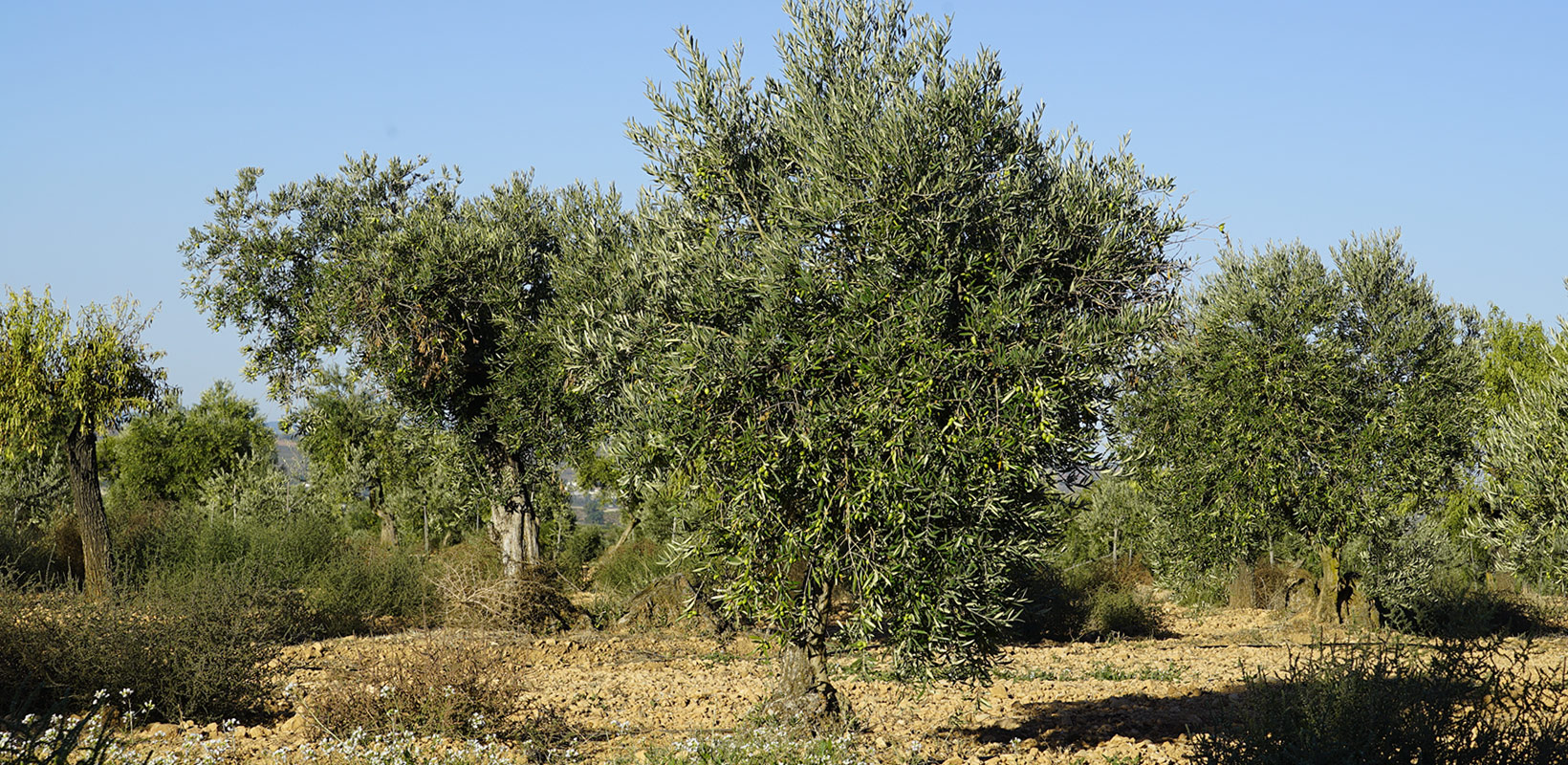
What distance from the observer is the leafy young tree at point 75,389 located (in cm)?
1708

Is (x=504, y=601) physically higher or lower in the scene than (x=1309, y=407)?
lower

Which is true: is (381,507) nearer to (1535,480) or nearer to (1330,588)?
(1330,588)

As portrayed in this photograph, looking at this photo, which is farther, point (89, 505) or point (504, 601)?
point (89, 505)

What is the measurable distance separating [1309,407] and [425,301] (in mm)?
14860

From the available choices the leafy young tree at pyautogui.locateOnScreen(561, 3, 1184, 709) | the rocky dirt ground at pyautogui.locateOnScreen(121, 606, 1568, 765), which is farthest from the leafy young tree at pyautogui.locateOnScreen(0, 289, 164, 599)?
the leafy young tree at pyautogui.locateOnScreen(561, 3, 1184, 709)

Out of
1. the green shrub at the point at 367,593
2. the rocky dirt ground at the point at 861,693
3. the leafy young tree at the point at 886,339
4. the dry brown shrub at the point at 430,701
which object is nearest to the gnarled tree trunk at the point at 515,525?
the green shrub at the point at 367,593

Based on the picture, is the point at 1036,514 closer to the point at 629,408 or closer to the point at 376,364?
the point at 629,408

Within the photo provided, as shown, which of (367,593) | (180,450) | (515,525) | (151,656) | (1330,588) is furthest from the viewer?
(180,450)

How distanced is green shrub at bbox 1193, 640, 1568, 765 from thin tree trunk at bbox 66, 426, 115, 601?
1807 cm

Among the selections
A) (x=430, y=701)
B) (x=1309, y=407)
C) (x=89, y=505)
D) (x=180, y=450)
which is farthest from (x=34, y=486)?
(x=1309, y=407)

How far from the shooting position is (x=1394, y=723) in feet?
20.0

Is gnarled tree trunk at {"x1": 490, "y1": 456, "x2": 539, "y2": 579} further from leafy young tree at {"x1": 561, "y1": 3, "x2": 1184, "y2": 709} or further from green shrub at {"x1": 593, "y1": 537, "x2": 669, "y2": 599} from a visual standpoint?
leafy young tree at {"x1": 561, "y1": 3, "x2": 1184, "y2": 709}

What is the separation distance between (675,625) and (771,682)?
6.87 meters

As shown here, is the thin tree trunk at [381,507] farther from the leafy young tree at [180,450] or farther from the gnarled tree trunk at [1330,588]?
the gnarled tree trunk at [1330,588]
